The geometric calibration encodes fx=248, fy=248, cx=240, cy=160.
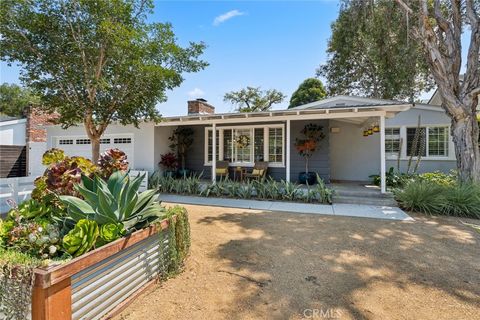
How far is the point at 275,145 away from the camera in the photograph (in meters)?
10.1

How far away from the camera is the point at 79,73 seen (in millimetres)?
6367

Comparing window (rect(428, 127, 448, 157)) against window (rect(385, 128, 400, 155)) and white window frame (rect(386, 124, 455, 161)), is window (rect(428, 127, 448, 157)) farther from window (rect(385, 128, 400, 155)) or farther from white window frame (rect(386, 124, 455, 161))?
window (rect(385, 128, 400, 155))

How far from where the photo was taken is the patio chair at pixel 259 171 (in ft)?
31.1

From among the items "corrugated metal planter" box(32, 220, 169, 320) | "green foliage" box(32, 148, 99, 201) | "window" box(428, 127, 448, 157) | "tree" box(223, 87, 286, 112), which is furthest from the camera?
"tree" box(223, 87, 286, 112)

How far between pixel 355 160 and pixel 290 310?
9.70 m

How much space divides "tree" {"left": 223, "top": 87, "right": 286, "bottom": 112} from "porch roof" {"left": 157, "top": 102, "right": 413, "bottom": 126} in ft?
67.8

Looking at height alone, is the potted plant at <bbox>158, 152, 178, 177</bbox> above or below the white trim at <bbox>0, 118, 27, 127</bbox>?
below

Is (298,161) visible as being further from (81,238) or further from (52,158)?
(81,238)

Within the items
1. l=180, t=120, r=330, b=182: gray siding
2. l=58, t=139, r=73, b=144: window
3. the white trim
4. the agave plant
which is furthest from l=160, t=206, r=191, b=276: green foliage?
the white trim

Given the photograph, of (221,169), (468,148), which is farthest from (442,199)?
(221,169)

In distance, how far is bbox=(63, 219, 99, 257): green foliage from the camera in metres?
2.16

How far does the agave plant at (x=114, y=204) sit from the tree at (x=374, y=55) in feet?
34.2

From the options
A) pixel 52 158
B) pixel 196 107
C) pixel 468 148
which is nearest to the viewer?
pixel 52 158

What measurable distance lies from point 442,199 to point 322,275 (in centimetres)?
511
